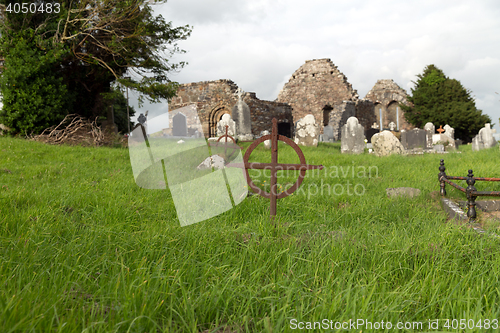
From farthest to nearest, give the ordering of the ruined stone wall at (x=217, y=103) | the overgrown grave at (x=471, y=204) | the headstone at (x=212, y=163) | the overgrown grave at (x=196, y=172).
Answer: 1. the ruined stone wall at (x=217, y=103)
2. the headstone at (x=212, y=163)
3. the overgrown grave at (x=471, y=204)
4. the overgrown grave at (x=196, y=172)

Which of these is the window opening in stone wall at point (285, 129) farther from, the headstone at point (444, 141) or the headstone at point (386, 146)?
the headstone at point (386, 146)

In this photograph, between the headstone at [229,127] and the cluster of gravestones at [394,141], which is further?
the headstone at [229,127]

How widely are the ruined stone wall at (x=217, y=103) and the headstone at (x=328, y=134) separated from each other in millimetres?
3411

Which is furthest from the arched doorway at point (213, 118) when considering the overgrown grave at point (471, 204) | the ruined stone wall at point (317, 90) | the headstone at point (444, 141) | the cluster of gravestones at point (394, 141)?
the overgrown grave at point (471, 204)

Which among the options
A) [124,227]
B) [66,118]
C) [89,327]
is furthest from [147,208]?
[66,118]

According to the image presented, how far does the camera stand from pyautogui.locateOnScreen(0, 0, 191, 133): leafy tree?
1009cm

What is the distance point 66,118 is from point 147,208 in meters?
9.10

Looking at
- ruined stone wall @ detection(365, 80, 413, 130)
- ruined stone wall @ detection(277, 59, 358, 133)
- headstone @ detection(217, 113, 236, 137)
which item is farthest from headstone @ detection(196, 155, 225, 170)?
ruined stone wall @ detection(365, 80, 413, 130)

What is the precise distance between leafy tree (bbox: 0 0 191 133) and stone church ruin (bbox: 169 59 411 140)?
29.5 ft

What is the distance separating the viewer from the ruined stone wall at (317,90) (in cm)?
2422

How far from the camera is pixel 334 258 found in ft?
7.85

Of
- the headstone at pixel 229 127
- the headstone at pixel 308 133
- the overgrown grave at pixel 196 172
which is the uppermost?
the headstone at pixel 229 127

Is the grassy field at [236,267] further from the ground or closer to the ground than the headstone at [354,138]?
closer to the ground

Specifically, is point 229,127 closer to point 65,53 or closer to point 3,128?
point 65,53
